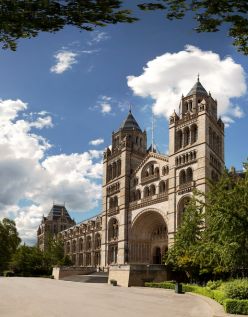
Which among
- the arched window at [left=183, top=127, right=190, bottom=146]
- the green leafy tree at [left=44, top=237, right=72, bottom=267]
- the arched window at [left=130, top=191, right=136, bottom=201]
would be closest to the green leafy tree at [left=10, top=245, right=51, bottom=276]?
the green leafy tree at [left=44, top=237, right=72, bottom=267]

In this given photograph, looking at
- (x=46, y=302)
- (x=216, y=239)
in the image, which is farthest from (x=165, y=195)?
(x=46, y=302)

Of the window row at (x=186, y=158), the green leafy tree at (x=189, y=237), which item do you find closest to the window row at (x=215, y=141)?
the window row at (x=186, y=158)

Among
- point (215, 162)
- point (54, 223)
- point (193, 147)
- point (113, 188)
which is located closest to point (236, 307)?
point (193, 147)

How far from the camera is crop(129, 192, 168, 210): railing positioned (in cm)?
5962

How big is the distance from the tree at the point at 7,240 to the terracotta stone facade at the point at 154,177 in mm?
21768

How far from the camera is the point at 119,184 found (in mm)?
70000

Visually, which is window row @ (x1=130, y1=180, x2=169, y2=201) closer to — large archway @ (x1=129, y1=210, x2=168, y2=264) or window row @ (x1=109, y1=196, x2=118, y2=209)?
large archway @ (x1=129, y1=210, x2=168, y2=264)

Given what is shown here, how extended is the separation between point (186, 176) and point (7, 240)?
1657 inches

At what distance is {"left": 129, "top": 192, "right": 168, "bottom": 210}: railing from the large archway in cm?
156

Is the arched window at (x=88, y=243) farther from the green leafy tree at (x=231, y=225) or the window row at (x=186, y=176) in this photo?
the green leafy tree at (x=231, y=225)

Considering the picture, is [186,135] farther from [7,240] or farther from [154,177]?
[7,240]

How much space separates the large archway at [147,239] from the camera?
63219mm

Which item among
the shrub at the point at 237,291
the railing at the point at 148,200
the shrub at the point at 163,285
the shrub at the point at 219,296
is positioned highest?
the railing at the point at 148,200

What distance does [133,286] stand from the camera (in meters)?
47.8
